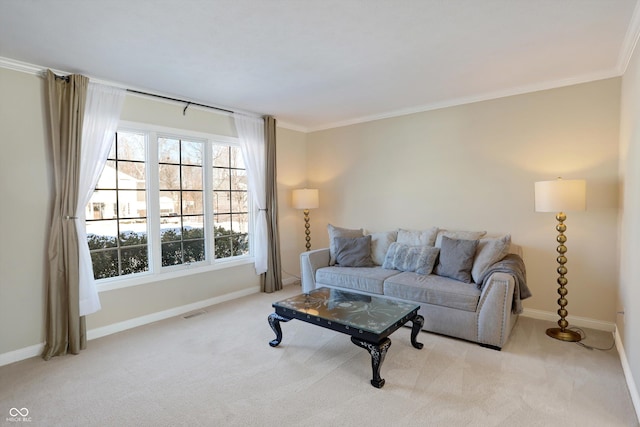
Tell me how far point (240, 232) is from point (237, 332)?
Answer: 1.75 m

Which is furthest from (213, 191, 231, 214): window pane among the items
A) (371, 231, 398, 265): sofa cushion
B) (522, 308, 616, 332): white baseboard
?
(522, 308, 616, 332): white baseboard

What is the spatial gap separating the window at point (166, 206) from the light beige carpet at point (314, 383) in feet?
3.11

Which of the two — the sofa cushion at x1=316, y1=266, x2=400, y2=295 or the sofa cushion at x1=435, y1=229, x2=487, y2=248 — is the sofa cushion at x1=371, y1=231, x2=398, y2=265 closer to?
the sofa cushion at x1=316, y1=266, x2=400, y2=295

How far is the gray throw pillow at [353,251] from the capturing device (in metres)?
4.38

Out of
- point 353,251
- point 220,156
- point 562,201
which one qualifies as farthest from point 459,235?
point 220,156

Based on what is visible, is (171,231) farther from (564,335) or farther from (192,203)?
(564,335)

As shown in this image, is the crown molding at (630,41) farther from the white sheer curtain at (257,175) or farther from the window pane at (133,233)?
the window pane at (133,233)

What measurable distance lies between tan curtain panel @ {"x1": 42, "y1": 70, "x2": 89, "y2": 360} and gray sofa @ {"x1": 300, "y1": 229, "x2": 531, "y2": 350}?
2720mm

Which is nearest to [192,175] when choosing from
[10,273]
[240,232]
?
[240,232]

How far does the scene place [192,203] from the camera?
4.35 meters

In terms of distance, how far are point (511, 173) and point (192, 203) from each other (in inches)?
153

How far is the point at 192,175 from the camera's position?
4.36 metres

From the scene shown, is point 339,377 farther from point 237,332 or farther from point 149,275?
point 149,275

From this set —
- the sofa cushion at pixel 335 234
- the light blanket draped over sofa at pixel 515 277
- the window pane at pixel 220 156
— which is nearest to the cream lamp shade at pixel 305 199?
the sofa cushion at pixel 335 234
